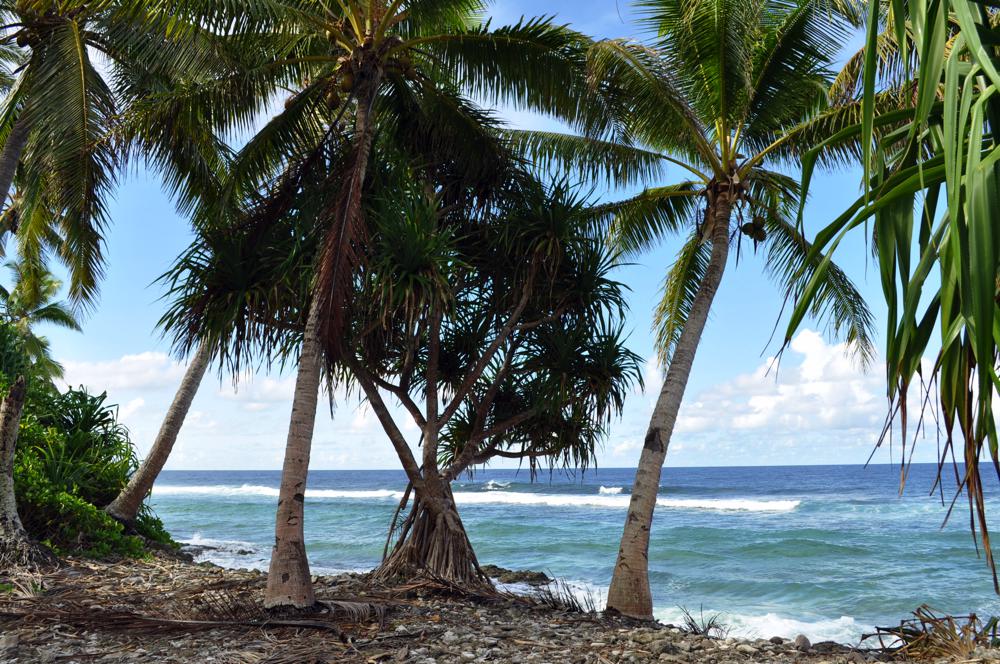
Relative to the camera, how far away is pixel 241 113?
8359mm

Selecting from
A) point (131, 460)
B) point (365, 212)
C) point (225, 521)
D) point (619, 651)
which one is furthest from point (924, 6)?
point (225, 521)

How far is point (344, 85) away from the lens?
26.1 ft

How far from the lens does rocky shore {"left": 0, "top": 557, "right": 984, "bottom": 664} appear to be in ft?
16.9

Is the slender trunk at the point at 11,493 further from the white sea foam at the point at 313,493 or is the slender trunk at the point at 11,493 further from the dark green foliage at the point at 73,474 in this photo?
the white sea foam at the point at 313,493

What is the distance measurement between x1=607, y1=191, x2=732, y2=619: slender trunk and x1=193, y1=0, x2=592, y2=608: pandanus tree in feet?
7.90

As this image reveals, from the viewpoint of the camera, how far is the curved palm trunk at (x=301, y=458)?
6375 millimetres

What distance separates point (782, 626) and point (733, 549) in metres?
8.80

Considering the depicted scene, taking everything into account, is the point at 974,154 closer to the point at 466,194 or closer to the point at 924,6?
the point at 924,6

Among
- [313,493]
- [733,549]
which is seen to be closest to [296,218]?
[733,549]

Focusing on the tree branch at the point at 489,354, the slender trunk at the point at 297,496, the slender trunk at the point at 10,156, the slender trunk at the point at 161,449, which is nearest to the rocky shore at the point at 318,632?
the slender trunk at the point at 297,496

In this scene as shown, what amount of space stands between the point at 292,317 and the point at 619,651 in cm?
471

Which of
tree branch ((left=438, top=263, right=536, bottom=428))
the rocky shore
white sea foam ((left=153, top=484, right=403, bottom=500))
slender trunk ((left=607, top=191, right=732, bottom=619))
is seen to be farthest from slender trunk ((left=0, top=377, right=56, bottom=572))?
white sea foam ((left=153, top=484, right=403, bottom=500))

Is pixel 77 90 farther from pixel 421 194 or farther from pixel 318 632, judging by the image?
pixel 318 632

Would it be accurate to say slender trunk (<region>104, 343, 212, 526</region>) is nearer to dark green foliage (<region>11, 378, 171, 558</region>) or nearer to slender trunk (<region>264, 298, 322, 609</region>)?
dark green foliage (<region>11, 378, 171, 558</region>)
